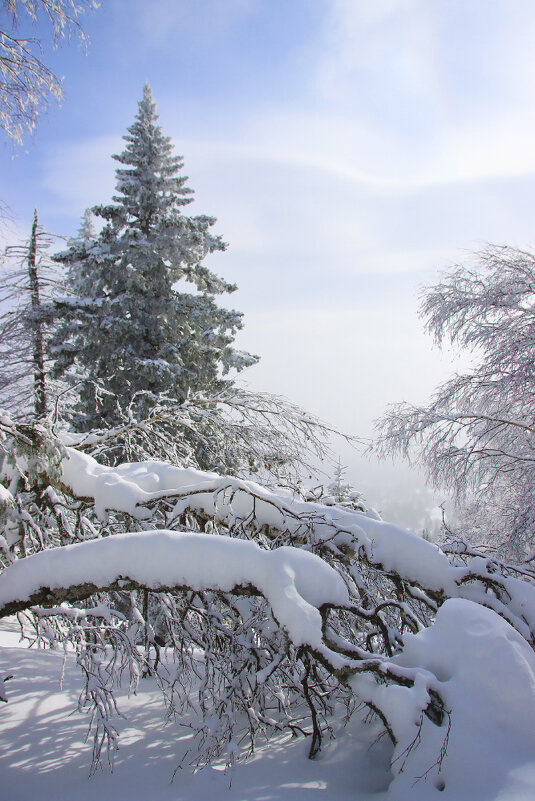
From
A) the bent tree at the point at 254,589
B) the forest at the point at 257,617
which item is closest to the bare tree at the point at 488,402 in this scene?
the forest at the point at 257,617

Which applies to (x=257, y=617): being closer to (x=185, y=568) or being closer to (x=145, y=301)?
(x=185, y=568)

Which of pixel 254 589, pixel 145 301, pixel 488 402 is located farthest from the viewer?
pixel 145 301

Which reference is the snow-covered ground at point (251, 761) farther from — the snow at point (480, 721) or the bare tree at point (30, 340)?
the bare tree at point (30, 340)

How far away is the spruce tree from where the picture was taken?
1088cm

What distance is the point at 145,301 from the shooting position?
11.5 metres

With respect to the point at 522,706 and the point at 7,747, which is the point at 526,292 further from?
the point at 7,747

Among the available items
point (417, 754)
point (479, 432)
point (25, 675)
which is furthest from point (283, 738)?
point (479, 432)

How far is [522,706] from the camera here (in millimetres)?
2234

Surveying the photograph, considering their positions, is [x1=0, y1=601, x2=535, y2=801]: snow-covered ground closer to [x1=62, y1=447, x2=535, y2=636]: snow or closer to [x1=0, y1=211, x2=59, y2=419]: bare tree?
[x1=62, y1=447, x2=535, y2=636]: snow

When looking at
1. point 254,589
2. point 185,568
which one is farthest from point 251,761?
point 185,568

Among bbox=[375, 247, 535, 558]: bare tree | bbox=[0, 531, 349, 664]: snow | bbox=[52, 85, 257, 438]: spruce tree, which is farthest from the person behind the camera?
bbox=[52, 85, 257, 438]: spruce tree

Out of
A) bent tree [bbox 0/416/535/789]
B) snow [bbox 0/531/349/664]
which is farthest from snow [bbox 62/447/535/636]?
snow [bbox 0/531/349/664]

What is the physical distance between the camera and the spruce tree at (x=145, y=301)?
1088 centimetres

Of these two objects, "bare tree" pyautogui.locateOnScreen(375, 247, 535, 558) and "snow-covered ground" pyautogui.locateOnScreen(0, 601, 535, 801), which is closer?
"snow-covered ground" pyautogui.locateOnScreen(0, 601, 535, 801)
